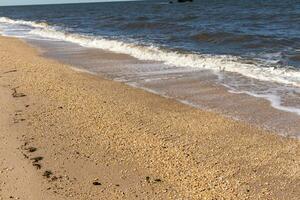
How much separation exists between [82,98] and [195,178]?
3.90 meters

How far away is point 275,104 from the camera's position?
313 inches

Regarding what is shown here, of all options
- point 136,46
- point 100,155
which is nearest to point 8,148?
point 100,155

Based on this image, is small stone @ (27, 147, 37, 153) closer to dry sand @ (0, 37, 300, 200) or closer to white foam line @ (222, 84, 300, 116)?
dry sand @ (0, 37, 300, 200)

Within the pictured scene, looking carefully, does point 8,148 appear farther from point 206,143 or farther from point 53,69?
point 53,69

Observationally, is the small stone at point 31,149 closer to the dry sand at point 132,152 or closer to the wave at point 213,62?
the dry sand at point 132,152

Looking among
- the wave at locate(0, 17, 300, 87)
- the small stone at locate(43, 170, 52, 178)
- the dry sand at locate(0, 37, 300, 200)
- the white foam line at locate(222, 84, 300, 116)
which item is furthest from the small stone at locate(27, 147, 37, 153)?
the wave at locate(0, 17, 300, 87)

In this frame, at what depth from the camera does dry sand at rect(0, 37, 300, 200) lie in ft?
15.6

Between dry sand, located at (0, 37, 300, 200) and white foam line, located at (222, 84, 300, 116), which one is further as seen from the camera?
white foam line, located at (222, 84, 300, 116)

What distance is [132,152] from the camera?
Result: 574 cm

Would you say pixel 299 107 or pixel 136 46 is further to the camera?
pixel 136 46

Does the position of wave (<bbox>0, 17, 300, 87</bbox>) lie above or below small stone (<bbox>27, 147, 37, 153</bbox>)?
below

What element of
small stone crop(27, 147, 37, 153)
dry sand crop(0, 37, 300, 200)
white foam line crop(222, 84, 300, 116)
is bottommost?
white foam line crop(222, 84, 300, 116)

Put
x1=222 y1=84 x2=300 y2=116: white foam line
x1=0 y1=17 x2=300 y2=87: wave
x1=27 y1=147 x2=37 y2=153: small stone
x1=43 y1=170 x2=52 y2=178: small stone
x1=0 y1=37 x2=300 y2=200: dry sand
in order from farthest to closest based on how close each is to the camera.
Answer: x1=0 y1=17 x2=300 y2=87: wave < x1=222 y1=84 x2=300 y2=116: white foam line < x1=27 y1=147 x2=37 y2=153: small stone < x1=43 y1=170 x2=52 y2=178: small stone < x1=0 y1=37 x2=300 y2=200: dry sand

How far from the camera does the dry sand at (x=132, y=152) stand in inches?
188
